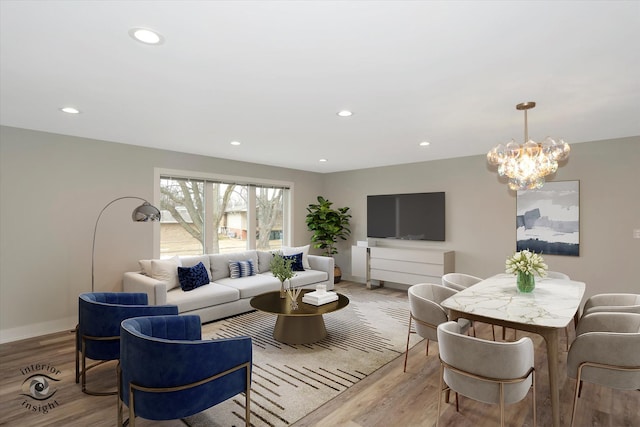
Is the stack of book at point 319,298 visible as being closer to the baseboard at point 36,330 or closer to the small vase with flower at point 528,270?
the small vase with flower at point 528,270

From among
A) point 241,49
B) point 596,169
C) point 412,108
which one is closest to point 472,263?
point 596,169

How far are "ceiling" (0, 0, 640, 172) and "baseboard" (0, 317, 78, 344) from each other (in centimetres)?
236

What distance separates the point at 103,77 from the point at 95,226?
→ 2613mm

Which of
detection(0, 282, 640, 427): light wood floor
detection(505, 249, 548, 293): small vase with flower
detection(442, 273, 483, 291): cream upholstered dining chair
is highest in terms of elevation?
detection(505, 249, 548, 293): small vase with flower

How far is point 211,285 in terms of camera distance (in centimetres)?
469

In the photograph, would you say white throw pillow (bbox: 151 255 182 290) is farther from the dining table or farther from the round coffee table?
the dining table

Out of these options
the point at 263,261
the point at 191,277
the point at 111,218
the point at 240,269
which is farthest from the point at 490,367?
the point at 111,218

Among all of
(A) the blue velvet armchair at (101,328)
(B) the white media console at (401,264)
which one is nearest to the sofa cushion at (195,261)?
(A) the blue velvet armchair at (101,328)

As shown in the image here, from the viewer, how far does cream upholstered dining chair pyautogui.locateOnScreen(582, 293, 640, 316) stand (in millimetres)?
2682

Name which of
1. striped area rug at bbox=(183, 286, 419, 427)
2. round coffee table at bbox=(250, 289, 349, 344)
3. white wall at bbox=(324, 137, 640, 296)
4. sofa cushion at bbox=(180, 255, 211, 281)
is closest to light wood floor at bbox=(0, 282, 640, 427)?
striped area rug at bbox=(183, 286, 419, 427)

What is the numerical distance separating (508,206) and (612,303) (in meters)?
2.43

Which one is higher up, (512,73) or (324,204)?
(512,73)

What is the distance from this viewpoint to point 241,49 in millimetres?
2010

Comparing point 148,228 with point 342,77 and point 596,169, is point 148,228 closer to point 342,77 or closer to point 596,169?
point 342,77
